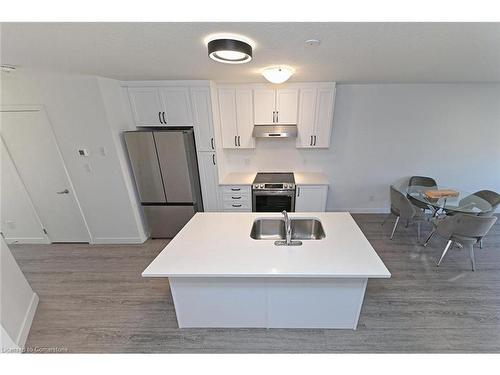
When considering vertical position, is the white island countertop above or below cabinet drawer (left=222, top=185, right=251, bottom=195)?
above

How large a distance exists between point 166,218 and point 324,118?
3.00 meters

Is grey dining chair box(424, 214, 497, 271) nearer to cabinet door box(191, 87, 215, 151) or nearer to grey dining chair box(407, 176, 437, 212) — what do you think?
grey dining chair box(407, 176, 437, 212)

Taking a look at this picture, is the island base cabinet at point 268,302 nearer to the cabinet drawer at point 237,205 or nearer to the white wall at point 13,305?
the white wall at point 13,305

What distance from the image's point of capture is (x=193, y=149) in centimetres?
313

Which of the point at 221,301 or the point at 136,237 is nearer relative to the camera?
the point at 221,301

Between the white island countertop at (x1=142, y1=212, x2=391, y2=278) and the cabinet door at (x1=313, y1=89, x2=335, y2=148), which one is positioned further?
the cabinet door at (x1=313, y1=89, x2=335, y2=148)

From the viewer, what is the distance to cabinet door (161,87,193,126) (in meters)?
2.89

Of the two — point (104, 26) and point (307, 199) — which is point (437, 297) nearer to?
point (307, 199)

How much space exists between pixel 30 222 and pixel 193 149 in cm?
283

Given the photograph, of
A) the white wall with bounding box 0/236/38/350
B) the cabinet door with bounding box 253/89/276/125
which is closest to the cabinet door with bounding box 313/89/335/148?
the cabinet door with bounding box 253/89/276/125

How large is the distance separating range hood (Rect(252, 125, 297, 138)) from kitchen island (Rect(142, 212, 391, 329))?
1.74m

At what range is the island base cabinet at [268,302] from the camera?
166 centimetres

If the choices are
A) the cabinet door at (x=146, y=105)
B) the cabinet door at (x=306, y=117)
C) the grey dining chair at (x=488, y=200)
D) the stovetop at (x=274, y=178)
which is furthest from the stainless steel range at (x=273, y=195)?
the grey dining chair at (x=488, y=200)
